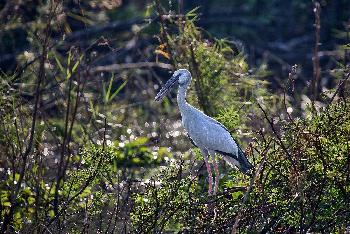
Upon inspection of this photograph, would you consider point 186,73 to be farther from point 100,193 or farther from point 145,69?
point 145,69

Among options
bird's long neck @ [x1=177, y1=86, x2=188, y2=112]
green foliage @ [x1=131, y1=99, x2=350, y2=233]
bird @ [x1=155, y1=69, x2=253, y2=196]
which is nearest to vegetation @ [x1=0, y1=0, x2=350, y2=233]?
green foliage @ [x1=131, y1=99, x2=350, y2=233]

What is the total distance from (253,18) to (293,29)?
0.60m

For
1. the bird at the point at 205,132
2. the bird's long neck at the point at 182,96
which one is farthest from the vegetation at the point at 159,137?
the bird's long neck at the point at 182,96

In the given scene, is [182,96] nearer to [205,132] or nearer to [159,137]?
[205,132]

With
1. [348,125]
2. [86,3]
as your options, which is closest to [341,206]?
[348,125]

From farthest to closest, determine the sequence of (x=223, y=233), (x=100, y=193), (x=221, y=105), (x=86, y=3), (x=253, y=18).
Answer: (x=253, y=18) → (x=86, y=3) → (x=221, y=105) → (x=100, y=193) → (x=223, y=233)

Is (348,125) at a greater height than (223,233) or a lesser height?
greater

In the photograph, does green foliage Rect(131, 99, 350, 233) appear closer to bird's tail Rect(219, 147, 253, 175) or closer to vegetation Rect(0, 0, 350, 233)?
vegetation Rect(0, 0, 350, 233)

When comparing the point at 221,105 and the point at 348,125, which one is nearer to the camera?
the point at 348,125

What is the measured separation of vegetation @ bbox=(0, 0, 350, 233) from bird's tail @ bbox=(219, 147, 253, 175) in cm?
8

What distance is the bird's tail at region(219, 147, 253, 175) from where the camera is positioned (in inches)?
265

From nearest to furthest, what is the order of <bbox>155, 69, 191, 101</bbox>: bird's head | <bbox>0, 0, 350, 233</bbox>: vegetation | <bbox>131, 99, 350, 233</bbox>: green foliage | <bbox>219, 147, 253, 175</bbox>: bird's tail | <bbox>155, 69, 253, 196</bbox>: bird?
<bbox>131, 99, 350, 233</bbox>: green foliage
<bbox>0, 0, 350, 233</bbox>: vegetation
<bbox>219, 147, 253, 175</bbox>: bird's tail
<bbox>155, 69, 253, 196</bbox>: bird
<bbox>155, 69, 191, 101</bbox>: bird's head

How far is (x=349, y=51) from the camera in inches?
349

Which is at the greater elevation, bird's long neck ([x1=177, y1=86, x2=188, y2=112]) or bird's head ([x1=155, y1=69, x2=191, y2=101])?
bird's head ([x1=155, y1=69, x2=191, y2=101])
